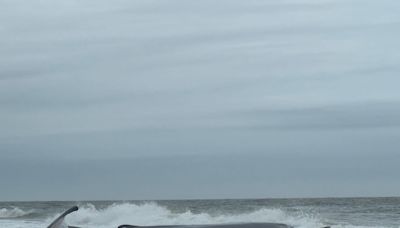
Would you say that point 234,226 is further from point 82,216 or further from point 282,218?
point 82,216

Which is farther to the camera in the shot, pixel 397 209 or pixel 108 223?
pixel 397 209

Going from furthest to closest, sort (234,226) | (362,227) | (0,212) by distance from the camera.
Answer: (0,212) < (362,227) < (234,226)

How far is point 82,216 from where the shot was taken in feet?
137

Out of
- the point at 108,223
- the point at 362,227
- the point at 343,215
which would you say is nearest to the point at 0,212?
the point at 108,223

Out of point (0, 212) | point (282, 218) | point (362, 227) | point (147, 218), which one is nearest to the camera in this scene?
point (362, 227)

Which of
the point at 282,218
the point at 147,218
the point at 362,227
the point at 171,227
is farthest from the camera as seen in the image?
the point at 147,218

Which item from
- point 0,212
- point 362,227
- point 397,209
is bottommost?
point 362,227

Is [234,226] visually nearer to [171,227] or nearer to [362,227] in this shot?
[171,227]

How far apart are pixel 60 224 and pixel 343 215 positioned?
32.5 m

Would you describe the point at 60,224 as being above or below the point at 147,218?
below

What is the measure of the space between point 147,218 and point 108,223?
2041 millimetres

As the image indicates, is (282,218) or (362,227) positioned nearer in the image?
(362,227)

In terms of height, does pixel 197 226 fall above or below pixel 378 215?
below

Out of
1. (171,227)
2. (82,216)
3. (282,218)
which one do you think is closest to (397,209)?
(282,218)
